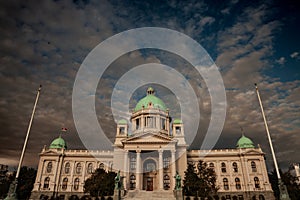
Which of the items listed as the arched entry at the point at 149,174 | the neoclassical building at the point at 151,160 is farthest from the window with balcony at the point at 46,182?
the arched entry at the point at 149,174

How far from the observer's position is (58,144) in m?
61.7

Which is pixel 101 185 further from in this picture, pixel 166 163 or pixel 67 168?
pixel 67 168

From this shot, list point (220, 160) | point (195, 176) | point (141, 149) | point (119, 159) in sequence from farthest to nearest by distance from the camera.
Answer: point (220, 160), point (119, 159), point (141, 149), point (195, 176)

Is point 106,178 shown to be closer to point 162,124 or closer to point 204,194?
Answer: point 204,194

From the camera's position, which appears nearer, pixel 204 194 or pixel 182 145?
pixel 204 194

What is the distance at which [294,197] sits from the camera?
3459 cm

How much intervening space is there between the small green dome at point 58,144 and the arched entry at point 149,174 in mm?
27128

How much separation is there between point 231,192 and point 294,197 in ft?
66.6

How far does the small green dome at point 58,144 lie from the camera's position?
61.1 meters

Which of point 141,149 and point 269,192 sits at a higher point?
point 141,149

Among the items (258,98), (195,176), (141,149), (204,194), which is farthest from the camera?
(141,149)

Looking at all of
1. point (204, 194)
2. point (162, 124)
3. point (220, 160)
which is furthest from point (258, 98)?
point (220, 160)

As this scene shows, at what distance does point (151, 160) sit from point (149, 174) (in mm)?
3148

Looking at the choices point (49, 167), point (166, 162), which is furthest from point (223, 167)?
point (49, 167)
